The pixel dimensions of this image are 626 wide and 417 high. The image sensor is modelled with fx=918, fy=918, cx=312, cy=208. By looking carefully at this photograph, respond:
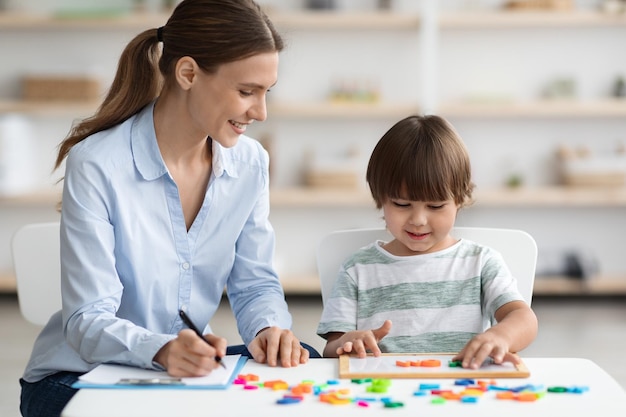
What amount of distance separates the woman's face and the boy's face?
1.08 feet

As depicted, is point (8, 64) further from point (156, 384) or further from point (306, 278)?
point (156, 384)

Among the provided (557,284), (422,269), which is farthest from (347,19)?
(422,269)

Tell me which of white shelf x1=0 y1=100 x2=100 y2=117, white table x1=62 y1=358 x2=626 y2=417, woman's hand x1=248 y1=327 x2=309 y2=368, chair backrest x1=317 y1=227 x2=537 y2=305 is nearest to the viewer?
white table x1=62 y1=358 x2=626 y2=417

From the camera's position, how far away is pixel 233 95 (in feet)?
5.78

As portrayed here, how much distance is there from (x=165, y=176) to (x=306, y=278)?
3101 millimetres

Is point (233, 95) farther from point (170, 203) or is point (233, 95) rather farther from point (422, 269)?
point (422, 269)

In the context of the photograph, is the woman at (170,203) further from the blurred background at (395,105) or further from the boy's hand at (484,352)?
the blurred background at (395,105)

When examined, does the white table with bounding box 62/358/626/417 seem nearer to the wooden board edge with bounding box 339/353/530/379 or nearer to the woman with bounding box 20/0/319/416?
Answer: the wooden board edge with bounding box 339/353/530/379

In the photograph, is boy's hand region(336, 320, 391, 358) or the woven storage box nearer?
boy's hand region(336, 320, 391, 358)

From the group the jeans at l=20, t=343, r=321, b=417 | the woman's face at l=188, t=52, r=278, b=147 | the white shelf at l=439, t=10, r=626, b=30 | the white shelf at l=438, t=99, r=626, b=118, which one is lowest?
the jeans at l=20, t=343, r=321, b=417

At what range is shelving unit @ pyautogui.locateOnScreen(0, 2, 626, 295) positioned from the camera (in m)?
4.74

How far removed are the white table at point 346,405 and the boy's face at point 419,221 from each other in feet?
1.67

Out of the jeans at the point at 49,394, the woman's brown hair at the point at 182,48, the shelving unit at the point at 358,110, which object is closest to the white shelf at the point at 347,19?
the shelving unit at the point at 358,110

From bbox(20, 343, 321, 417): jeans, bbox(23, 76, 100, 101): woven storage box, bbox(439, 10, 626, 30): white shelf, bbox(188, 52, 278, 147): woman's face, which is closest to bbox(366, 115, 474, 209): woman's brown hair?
bbox(188, 52, 278, 147): woman's face
